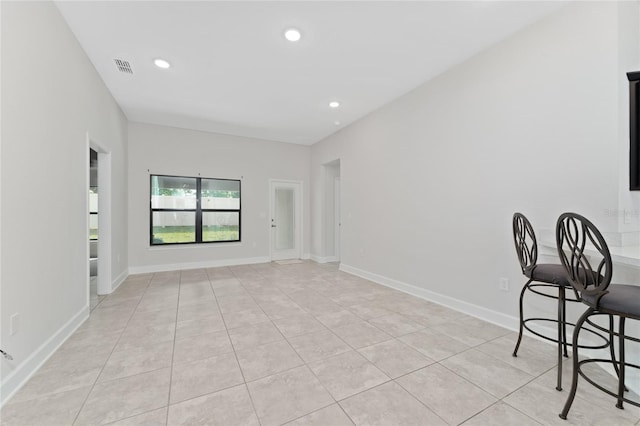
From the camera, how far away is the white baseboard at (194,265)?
520 cm

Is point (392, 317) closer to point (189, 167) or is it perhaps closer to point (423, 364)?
point (423, 364)

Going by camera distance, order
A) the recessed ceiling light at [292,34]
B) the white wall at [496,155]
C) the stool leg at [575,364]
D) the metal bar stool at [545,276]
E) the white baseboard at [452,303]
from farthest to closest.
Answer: the white baseboard at [452,303] < the recessed ceiling light at [292,34] < the white wall at [496,155] < the metal bar stool at [545,276] < the stool leg at [575,364]

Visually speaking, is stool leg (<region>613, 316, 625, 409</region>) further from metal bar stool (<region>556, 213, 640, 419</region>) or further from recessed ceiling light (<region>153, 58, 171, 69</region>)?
recessed ceiling light (<region>153, 58, 171, 69</region>)

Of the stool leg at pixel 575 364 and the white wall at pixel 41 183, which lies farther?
the white wall at pixel 41 183

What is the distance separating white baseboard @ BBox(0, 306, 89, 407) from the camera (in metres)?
1.66

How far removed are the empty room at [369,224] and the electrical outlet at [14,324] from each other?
4cm

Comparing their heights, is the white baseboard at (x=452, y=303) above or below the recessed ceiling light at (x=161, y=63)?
below

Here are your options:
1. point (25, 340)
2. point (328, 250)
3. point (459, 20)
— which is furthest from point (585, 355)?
point (328, 250)

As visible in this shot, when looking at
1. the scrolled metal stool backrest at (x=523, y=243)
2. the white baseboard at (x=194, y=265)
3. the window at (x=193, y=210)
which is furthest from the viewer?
the window at (x=193, y=210)

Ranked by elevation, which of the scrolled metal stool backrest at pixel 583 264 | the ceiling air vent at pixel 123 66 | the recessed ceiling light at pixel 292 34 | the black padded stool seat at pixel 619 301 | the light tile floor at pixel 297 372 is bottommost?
the light tile floor at pixel 297 372

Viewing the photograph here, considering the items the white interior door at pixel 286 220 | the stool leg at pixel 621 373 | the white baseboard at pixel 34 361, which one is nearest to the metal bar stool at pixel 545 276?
the stool leg at pixel 621 373

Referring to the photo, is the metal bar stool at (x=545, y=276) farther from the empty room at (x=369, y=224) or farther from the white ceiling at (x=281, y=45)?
the white ceiling at (x=281, y=45)

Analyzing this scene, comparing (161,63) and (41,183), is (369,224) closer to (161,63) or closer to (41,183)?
(161,63)

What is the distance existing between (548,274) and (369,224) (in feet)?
9.67
